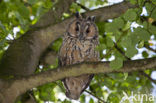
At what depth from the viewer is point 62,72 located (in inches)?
62.8

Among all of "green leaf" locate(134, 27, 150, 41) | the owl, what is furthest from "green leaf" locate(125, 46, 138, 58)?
the owl

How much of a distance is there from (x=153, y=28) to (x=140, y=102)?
1.50ft

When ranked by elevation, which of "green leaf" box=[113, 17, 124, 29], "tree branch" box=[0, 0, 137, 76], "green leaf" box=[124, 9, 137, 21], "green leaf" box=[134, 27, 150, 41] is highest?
"tree branch" box=[0, 0, 137, 76]

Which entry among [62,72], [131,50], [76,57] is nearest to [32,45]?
[76,57]

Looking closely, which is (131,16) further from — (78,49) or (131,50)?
(78,49)

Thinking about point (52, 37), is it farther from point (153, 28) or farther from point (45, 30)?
point (153, 28)

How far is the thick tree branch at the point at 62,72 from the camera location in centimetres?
150

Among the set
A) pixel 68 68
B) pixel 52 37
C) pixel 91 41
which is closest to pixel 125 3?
pixel 91 41

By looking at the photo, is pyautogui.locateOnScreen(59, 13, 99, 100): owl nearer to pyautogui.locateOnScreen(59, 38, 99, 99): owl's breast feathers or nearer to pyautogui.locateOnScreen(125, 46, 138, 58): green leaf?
pyautogui.locateOnScreen(59, 38, 99, 99): owl's breast feathers

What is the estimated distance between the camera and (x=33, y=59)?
2.19 m

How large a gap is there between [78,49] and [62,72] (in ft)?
2.46

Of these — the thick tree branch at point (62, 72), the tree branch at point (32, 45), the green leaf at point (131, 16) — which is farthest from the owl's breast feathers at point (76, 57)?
the green leaf at point (131, 16)

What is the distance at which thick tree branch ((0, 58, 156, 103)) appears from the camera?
150 cm

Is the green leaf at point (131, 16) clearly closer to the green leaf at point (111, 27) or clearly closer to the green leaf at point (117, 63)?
the green leaf at point (111, 27)
